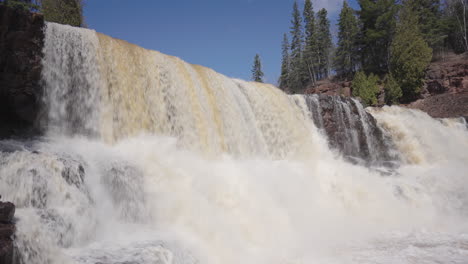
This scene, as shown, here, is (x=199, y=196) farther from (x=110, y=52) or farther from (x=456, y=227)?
(x=456, y=227)

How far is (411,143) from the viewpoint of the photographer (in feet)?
51.2

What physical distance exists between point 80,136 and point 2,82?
1991 millimetres

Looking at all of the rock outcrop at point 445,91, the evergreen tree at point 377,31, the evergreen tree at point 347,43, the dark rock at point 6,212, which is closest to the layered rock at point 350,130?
the rock outcrop at point 445,91

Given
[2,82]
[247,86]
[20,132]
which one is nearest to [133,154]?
[20,132]

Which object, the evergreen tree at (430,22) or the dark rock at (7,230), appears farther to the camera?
the evergreen tree at (430,22)

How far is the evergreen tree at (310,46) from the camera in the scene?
44312 mm

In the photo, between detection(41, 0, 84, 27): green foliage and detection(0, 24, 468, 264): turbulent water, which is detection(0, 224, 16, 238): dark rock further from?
detection(41, 0, 84, 27): green foliage

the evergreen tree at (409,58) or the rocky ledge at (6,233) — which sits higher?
the evergreen tree at (409,58)

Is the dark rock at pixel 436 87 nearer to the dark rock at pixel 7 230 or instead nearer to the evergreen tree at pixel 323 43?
the evergreen tree at pixel 323 43

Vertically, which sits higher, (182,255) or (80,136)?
(80,136)

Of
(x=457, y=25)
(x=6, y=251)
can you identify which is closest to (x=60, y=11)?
(x=6, y=251)

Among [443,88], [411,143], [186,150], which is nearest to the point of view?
[186,150]

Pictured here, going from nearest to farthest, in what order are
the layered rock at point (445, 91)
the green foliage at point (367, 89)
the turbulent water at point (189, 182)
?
1. the turbulent water at point (189, 182)
2. the layered rock at point (445, 91)
3. the green foliage at point (367, 89)

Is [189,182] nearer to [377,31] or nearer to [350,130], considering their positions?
[350,130]
